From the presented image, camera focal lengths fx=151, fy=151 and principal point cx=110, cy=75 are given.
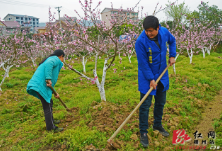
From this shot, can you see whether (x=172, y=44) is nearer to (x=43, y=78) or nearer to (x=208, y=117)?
(x=208, y=117)

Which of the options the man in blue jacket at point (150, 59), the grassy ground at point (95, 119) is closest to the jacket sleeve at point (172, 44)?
the man in blue jacket at point (150, 59)

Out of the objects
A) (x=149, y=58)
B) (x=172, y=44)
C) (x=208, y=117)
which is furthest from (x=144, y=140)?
(x=208, y=117)

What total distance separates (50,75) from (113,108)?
1.88 metres

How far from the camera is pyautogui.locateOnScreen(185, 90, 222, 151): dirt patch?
3.20 meters

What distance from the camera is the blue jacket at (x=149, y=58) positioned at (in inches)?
99.8

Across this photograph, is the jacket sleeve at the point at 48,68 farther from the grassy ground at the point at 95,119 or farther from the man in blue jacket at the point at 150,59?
the man in blue jacket at the point at 150,59

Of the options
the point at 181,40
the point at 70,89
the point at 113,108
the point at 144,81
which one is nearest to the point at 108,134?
the point at 113,108

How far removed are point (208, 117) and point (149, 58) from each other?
2688 millimetres

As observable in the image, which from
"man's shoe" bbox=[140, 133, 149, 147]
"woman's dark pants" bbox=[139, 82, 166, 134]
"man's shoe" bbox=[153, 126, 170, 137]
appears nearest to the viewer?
"woman's dark pants" bbox=[139, 82, 166, 134]

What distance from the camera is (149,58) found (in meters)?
2.62

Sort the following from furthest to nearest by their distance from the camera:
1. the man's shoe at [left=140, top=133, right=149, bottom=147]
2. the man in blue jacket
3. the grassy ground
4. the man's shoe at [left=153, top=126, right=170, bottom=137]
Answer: the man's shoe at [left=153, top=126, right=170, bottom=137]
the grassy ground
the man's shoe at [left=140, top=133, right=149, bottom=147]
the man in blue jacket

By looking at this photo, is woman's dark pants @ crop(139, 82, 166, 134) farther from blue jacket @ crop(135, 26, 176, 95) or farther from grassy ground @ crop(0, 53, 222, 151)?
grassy ground @ crop(0, 53, 222, 151)

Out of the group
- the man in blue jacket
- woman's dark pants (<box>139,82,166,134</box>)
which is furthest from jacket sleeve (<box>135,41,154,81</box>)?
woman's dark pants (<box>139,82,166,134</box>)

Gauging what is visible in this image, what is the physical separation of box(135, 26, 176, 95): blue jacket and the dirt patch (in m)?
1.48
